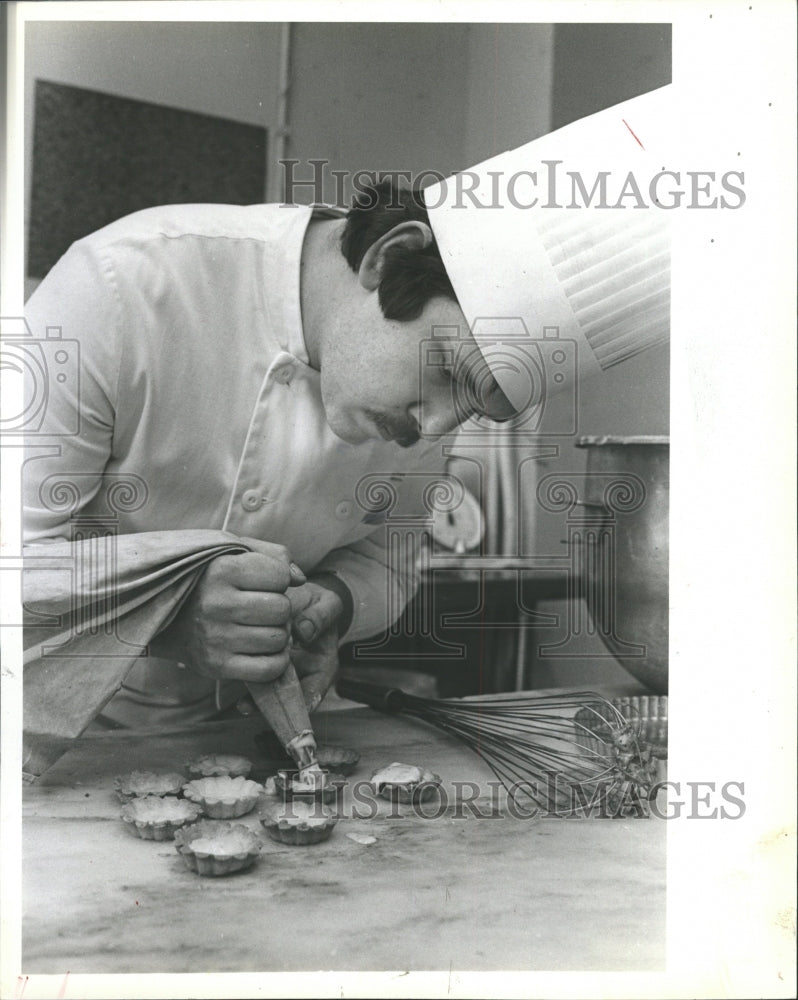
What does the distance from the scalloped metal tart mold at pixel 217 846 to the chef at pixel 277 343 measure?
180mm

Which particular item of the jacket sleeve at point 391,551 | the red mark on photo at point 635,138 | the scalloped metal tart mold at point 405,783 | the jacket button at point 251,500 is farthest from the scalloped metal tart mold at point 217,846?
the red mark on photo at point 635,138

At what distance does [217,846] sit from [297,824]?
0.09 m

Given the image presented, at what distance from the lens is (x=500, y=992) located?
1133mm

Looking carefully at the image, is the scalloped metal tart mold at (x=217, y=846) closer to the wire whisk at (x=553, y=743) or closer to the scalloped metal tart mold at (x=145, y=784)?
the scalloped metal tart mold at (x=145, y=784)

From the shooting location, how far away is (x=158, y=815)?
1.15m

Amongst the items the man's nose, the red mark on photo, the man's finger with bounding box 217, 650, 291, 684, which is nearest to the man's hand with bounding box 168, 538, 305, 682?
the man's finger with bounding box 217, 650, 291, 684

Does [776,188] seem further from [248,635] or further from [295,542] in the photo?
[248,635]

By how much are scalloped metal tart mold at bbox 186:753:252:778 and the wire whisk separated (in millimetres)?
150

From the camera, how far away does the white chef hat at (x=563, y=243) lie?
1.16 metres

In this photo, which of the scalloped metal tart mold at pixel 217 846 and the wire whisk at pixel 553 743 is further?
the wire whisk at pixel 553 743

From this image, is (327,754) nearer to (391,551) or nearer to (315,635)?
(315,635)

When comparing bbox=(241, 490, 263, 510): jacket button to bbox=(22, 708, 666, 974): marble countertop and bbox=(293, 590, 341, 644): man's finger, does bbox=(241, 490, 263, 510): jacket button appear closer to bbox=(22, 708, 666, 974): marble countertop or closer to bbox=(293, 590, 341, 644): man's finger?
bbox=(293, 590, 341, 644): man's finger

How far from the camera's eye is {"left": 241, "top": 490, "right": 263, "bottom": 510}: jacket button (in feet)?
3.90

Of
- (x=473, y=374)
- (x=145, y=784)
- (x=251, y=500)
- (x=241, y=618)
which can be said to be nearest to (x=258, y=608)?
(x=241, y=618)
